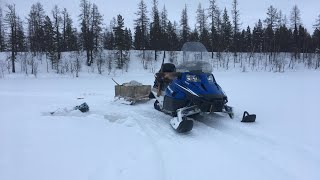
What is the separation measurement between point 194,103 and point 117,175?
10.1ft

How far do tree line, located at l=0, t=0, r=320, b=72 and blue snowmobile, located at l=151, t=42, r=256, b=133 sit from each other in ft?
94.0

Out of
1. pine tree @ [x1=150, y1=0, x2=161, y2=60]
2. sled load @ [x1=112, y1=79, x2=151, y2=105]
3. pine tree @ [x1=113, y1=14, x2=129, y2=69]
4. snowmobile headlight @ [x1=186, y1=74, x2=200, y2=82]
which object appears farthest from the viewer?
pine tree @ [x1=150, y1=0, x2=161, y2=60]

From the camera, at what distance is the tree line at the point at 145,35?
4053 cm

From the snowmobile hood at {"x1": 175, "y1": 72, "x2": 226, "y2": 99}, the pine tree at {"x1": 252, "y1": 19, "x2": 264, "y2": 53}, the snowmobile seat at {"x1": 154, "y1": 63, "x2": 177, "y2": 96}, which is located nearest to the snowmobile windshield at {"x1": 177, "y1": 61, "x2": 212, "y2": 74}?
the snowmobile hood at {"x1": 175, "y1": 72, "x2": 226, "y2": 99}

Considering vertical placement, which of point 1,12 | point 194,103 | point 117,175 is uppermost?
point 1,12

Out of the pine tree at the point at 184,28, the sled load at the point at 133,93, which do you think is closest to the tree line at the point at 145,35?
the pine tree at the point at 184,28

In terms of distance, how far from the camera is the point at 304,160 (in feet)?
16.5

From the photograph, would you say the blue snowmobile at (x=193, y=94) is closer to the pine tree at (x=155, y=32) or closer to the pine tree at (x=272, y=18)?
the pine tree at (x=155, y=32)

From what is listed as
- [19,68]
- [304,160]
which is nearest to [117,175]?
[304,160]

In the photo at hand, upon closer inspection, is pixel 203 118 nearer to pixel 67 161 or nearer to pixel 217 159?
pixel 217 159

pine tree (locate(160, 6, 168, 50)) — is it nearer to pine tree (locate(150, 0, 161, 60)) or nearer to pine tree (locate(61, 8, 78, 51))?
pine tree (locate(150, 0, 161, 60))

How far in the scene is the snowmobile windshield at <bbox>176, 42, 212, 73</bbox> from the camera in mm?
8012

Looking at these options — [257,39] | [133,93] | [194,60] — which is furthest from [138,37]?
[194,60]

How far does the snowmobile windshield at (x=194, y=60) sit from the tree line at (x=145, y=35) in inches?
1108
